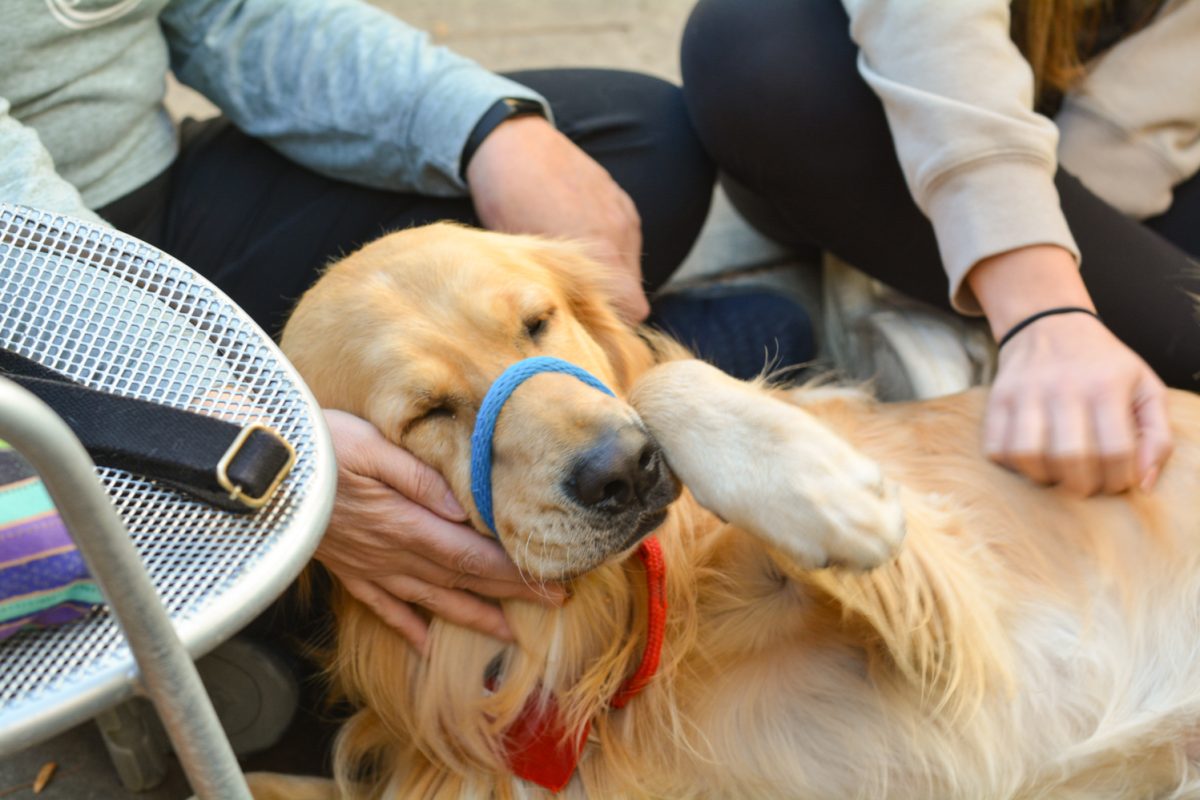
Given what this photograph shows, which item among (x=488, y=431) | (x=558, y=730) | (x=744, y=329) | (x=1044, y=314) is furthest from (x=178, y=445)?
(x=744, y=329)

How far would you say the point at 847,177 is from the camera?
193cm

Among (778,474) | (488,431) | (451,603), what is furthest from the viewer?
(451,603)

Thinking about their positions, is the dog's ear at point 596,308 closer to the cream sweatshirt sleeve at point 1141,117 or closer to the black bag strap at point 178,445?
the black bag strap at point 178,445

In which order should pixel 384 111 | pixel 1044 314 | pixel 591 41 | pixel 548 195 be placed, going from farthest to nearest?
pixel 591 41 < pixel 384 111 < pixel 548 195 < pixel 1044 314

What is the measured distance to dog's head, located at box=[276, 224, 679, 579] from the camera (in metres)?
1.19

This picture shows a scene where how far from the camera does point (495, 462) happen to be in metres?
1.24

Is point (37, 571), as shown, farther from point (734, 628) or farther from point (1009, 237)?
point (1009, 237)

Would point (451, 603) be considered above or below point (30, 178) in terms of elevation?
below

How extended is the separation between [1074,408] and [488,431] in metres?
0.77

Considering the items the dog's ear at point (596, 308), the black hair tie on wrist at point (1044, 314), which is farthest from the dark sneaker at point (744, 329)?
the black hair tie on wrist at point (1044, 314)

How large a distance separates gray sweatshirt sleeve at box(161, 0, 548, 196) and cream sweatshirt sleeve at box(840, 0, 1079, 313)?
2.31 ft

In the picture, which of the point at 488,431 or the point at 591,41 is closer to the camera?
the point at 488,431

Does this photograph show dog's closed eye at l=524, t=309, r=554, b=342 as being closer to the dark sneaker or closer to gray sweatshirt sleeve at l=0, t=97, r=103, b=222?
gray sweatshirt sleeve at l=0, t=97, r=103, b=222

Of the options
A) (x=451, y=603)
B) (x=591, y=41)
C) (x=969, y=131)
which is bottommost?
(x=591, y=41)
